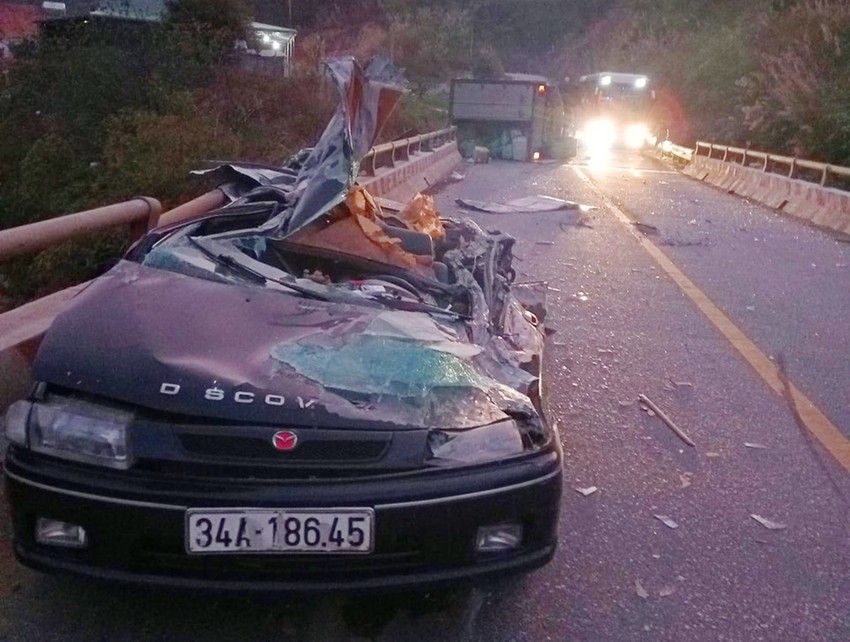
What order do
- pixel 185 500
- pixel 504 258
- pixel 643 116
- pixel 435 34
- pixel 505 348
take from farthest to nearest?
pixel 435 34 → pixel 643 116 → pixel 504 258 → pixel 505 348 → pixel 185 500

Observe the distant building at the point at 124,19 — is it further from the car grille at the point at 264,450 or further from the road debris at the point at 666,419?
the car grille at the point at 264,450

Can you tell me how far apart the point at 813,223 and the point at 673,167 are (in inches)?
749

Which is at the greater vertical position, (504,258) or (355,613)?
(504,258)

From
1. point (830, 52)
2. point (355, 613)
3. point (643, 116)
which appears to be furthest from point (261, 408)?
point (643, 116)

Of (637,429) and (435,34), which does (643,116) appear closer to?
(435,34)

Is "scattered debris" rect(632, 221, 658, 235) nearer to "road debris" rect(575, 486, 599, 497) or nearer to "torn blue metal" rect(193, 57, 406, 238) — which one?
"torn blue metal" rect(193, 57, 406, 238)

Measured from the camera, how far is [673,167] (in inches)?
1451

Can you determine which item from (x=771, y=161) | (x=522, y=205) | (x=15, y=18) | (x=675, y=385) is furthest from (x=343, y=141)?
(x=15, y=18)

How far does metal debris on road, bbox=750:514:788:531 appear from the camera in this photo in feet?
14.2

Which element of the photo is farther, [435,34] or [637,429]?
[435,34]

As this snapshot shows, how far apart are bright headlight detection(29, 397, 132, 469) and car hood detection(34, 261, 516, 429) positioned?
7cm

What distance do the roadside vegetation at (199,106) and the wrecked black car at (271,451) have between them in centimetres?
855

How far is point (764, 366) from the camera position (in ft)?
23.2

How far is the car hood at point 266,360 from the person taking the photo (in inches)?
124
